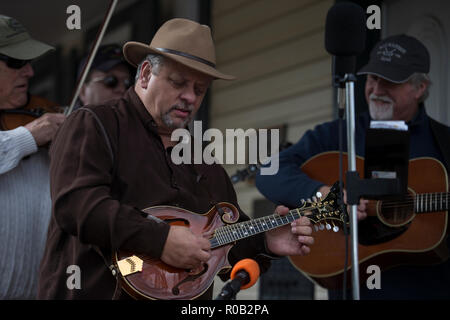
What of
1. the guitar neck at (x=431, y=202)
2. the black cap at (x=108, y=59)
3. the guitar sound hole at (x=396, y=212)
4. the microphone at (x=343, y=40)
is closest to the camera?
the microphone at (x=343, y=40)

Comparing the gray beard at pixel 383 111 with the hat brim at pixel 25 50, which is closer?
the hat brim at pixel 25 50

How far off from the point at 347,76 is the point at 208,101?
3.34 metres

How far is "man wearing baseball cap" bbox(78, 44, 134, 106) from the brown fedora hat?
0.95 metres

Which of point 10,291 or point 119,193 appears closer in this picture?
point 119,193

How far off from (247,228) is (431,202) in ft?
3.70

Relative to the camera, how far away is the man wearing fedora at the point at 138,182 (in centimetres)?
230

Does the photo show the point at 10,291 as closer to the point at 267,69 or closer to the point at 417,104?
the point at 417,104

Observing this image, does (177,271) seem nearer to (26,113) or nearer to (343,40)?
(343,40)

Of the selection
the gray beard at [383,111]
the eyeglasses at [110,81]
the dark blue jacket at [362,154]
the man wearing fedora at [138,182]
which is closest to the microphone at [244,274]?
the man wearing fedora at [138,182]

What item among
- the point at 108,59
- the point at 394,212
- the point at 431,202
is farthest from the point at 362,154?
the point at 108,59

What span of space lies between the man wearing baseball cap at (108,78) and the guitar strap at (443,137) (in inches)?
64.4

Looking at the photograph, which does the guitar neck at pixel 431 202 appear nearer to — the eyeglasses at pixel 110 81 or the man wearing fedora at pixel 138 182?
the man wearing fedora at pixel 138 182

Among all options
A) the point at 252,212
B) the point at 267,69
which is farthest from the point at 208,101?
the point at 252,212
